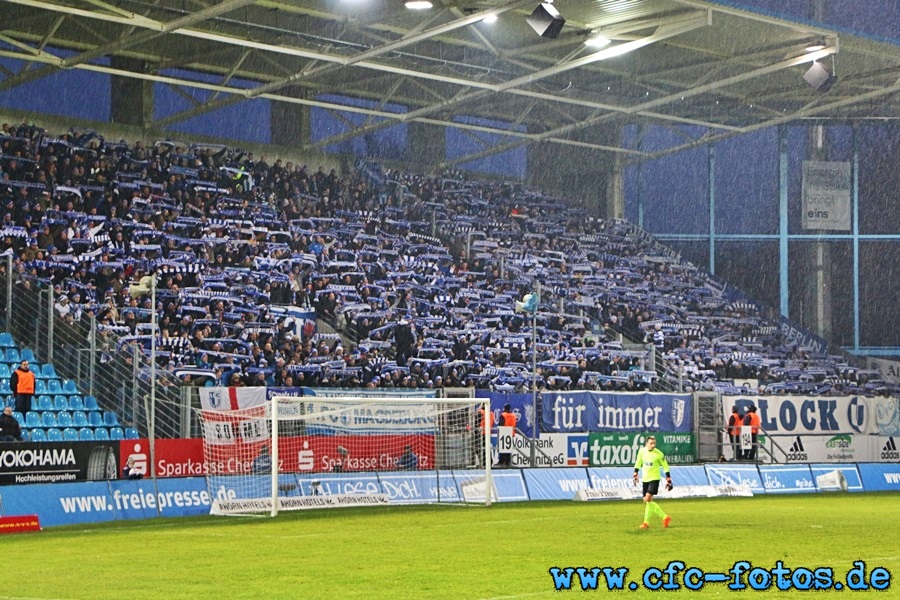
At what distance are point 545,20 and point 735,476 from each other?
12.5 meters

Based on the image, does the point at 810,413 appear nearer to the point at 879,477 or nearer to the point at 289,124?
the point at 879,477

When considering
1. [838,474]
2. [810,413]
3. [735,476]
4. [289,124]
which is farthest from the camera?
[289,124]

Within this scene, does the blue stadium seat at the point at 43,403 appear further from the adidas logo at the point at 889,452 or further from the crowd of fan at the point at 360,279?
the adidas logo at the point at 889,452

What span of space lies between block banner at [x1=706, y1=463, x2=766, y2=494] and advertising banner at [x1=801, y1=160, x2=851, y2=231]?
21.3 meters

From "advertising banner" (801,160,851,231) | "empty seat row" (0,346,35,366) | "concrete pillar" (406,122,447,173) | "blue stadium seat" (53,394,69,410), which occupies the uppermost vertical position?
"concrete pillar" (406,122,447,173)

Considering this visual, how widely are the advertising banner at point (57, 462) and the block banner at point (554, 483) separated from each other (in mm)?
9743

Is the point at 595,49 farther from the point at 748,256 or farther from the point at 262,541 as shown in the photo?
the point at 262,541

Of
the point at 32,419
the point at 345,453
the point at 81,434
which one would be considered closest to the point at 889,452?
the point at 345,453

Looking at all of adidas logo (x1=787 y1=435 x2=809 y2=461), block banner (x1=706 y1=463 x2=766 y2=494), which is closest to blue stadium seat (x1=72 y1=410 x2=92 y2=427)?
block banner (x1=706 y1=463 x2=766 y2=494)

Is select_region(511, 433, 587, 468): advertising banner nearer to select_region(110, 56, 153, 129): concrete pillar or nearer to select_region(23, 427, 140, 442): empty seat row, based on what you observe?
select_region(23, 427, 140, 442): empty seat row

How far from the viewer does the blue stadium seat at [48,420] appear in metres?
27.3

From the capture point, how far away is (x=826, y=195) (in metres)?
53.7

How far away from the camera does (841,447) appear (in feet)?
134

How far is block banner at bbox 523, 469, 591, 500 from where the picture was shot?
101ft
